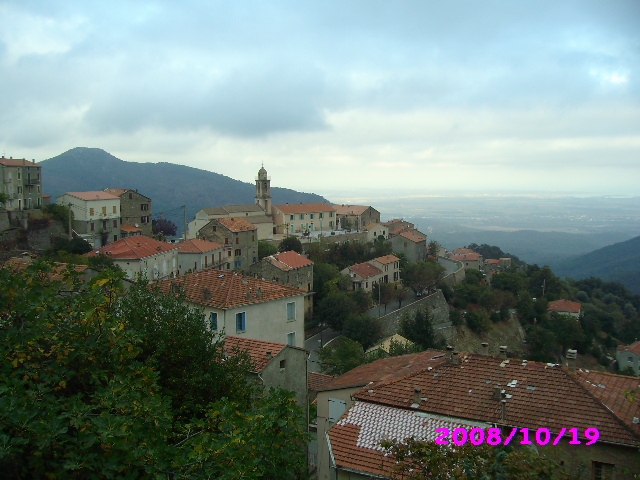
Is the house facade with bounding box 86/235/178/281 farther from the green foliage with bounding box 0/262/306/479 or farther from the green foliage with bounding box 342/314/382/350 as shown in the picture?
the green foliage with bounding box 0/262/306/479

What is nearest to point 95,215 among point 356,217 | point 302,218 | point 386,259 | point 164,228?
point 164,228

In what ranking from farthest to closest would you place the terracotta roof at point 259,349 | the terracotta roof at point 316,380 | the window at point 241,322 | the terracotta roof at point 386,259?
the terracotta roof at point 386,259 < the terracotta roof at point 316,380 < the window at point 241,322 < the terracotta roof at point 259,349

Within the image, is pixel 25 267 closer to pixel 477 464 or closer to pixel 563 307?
pixel 477 464

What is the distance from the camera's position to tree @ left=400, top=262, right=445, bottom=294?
5588cm

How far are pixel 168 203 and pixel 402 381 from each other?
522 feet

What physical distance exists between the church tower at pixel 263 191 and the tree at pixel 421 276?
2115 cm

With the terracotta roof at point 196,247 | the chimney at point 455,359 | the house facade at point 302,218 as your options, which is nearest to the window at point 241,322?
the chimney at point 455,359

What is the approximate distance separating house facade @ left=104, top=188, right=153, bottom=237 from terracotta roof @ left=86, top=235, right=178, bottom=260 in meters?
9.89

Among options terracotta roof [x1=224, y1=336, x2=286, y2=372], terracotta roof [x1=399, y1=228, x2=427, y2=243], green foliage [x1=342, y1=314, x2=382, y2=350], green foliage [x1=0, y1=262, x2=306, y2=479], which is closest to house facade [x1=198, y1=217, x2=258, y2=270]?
Result: green foliage [x1=342, y1=314, x2=382, y2=350]

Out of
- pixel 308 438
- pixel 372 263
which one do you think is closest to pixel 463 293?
pixel 372 263

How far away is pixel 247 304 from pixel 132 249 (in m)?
20.3

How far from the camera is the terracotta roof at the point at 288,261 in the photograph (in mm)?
45281

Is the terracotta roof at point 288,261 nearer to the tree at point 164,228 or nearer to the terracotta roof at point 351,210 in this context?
the tree at point 164,228
